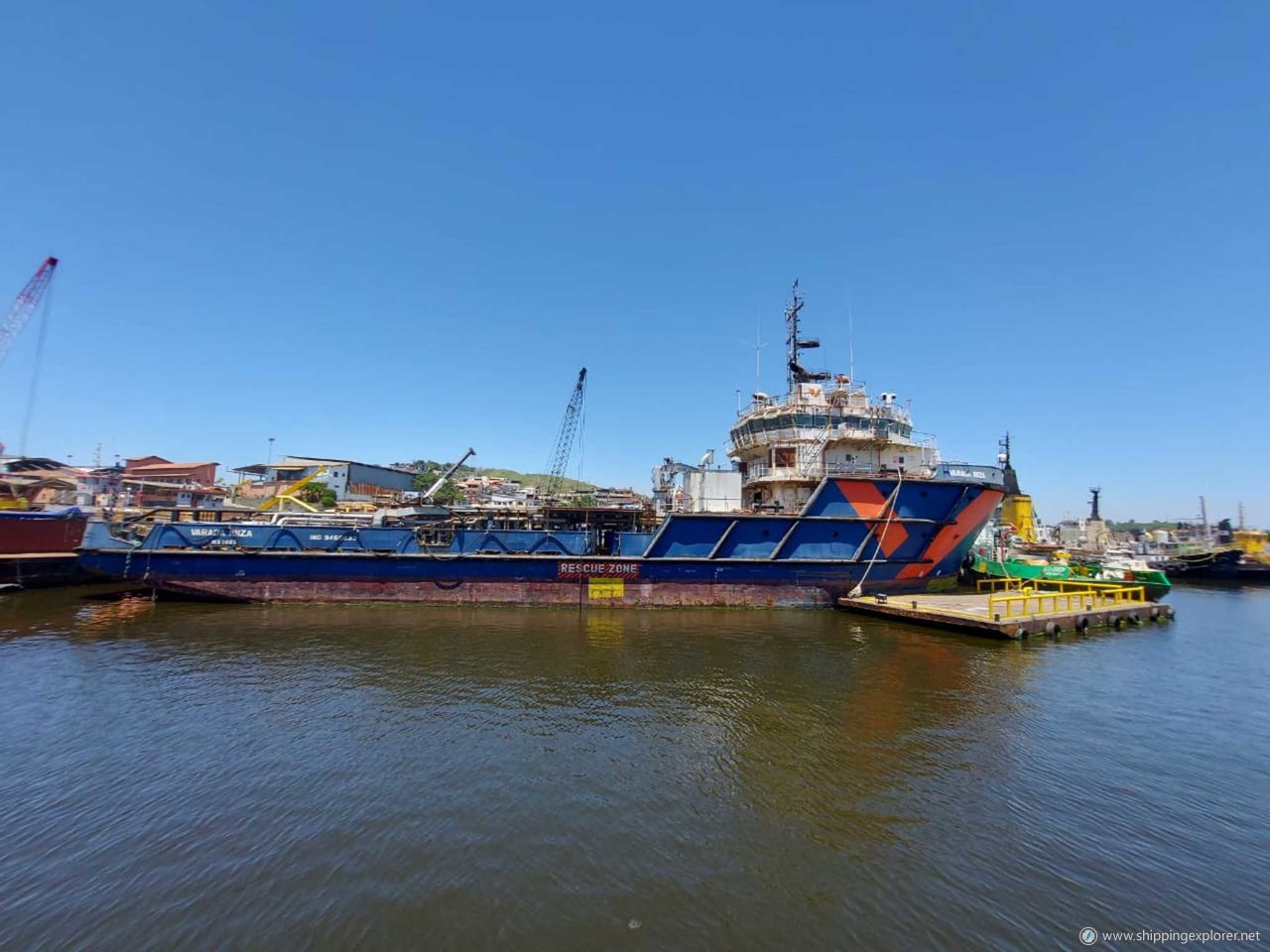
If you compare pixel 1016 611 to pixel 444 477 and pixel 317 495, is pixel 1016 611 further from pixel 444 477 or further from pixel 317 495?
pixel 317 495

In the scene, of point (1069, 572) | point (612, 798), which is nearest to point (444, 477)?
point (612, 798)

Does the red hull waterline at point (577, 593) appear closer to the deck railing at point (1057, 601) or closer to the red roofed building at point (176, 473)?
the deck railing at point (1057, 601)

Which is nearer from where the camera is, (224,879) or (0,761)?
(224,879)

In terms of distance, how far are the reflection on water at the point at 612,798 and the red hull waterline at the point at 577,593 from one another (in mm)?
6755

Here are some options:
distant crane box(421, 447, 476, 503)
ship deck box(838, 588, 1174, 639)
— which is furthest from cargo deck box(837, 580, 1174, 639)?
distant crane box(421, 447, 476, 503)

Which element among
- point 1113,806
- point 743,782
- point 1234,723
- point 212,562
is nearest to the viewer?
point 1113,806

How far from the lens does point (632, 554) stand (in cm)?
2159

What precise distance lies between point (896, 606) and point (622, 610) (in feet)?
35.3

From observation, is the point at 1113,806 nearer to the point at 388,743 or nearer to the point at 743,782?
the point at 743,782

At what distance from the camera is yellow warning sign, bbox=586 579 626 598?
21547 millimetres

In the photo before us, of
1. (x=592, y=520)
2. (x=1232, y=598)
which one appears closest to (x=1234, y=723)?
(x=592, y=520)

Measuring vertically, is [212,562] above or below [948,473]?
below

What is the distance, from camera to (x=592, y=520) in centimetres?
2291

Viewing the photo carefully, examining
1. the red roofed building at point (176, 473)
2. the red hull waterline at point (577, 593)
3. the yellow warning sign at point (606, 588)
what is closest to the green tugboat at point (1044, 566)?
the red hull waterline at point (577, 593)
